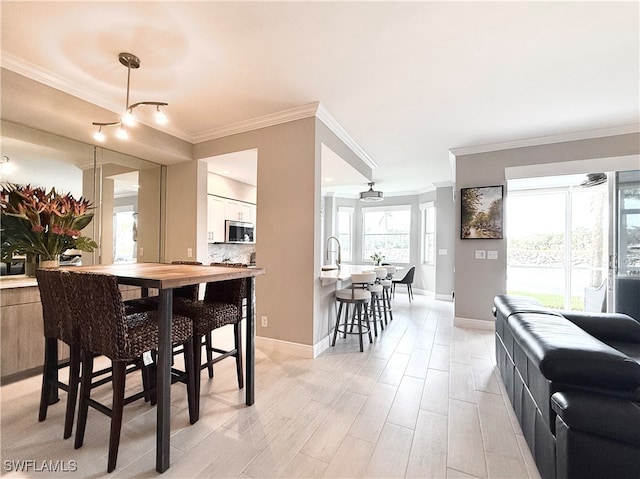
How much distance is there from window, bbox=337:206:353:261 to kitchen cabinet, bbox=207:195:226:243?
381 cm

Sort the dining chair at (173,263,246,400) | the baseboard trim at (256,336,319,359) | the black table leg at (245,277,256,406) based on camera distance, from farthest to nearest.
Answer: the baseboard trim at (256,336,319,359) < the black table leg at (245,277,256,406) < the dining chair at (173,263,246,400)

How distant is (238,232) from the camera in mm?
5273

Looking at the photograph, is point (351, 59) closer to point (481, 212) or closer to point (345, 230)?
point (481, 212)

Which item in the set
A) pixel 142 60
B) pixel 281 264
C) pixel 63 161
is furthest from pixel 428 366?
pixel 63 161

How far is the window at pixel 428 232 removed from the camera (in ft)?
23.2

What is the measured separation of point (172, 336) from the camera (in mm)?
1696

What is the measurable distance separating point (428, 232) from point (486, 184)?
127 inches

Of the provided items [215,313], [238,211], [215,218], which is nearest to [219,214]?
[215,218]

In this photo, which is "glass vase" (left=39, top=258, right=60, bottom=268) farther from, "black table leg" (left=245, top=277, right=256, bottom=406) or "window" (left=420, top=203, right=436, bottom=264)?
"window" (left=420, top=203, right=436, bottom=264)

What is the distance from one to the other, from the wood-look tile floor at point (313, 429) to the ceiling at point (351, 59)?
106 inches

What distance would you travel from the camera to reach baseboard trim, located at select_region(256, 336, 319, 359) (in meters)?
3.07

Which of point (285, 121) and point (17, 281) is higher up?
point (285, 121)

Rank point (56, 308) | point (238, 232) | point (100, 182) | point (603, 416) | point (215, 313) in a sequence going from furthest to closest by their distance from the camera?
point (238, 232) → point (100, 182) → point (215, 313) → point (56, 308) → point (603, 416)

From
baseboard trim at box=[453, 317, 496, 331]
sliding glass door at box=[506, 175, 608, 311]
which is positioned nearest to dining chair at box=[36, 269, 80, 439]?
baseboard trim at box=[453, 317, 496, 331]
